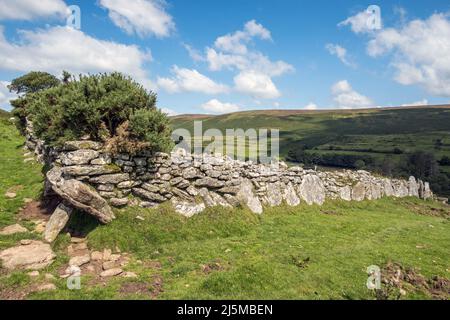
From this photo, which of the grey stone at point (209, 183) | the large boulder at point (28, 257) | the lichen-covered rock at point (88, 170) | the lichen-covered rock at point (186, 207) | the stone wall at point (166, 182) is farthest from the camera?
the grey stone at point (209, 183)

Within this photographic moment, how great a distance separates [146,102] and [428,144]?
12998cm

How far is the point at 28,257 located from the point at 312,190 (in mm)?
19416

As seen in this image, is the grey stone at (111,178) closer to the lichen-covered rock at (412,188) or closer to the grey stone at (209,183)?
the grey stone at (209,183)

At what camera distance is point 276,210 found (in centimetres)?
2011

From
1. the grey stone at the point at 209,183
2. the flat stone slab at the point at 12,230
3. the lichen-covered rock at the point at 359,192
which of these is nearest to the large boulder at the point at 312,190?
the lichen-covered rock at the point at 359,192

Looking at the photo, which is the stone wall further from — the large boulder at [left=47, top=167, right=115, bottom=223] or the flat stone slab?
the flat stone slab

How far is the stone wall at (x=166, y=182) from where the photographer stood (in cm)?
1397

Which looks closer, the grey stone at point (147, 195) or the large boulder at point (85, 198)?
the large boulder at point (85, 198)

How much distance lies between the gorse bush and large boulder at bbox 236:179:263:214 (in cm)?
557

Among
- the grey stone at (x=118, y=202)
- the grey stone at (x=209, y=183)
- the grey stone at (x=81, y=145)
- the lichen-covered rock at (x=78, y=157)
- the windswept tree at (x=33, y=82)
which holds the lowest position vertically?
the grey stone at (x=118, y=202)

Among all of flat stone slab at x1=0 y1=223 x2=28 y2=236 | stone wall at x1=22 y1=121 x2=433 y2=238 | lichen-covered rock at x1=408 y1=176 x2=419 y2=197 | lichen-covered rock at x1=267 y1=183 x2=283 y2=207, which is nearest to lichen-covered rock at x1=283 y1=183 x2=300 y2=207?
stone wall at x1=22 y1=121 x2=433 y2=238

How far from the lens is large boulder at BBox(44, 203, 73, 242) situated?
13.4 m

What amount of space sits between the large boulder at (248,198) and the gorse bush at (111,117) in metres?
5.57
